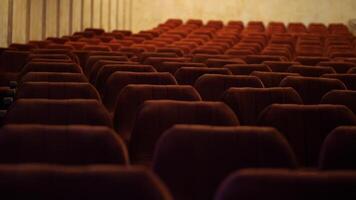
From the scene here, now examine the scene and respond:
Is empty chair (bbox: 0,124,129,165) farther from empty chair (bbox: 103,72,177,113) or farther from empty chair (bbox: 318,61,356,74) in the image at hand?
empty chair (bbox: 318,61,356,74)

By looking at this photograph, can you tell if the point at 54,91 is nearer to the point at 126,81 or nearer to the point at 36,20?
the point at 126,81

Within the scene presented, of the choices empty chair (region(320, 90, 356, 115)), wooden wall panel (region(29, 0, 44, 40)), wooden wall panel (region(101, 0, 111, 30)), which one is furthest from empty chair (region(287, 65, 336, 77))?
wooden wall panel (region(101, 0, 111, 30))

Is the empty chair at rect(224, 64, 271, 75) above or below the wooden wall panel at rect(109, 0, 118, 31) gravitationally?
below

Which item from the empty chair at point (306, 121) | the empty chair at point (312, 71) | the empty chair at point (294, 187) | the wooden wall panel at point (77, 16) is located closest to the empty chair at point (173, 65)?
the empty chair at point (312, 71)

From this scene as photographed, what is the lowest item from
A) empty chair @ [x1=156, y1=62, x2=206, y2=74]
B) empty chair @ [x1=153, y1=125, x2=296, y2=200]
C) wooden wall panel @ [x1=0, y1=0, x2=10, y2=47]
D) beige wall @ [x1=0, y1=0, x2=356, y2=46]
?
empty chair @ [x1=153, y1=125, x2=296, y2=200]

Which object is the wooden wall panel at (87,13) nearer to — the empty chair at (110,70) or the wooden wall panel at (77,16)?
the wooden wall panel at (77,16)

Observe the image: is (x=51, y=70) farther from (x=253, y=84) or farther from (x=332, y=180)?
(x=332, y=180)

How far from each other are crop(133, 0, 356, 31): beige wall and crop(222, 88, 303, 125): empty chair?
15391 millimetres

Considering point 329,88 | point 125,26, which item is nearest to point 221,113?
point 329,88

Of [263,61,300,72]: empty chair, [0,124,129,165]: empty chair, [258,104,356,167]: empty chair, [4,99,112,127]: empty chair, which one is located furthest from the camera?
[263,61,300,72]: empty chair

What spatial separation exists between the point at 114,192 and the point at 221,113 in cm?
139

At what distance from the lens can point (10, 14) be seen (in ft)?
38.7

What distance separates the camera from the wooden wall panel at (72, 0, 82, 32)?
1555 centimetres

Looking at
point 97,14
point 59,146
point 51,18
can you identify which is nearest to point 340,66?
point 59,146
